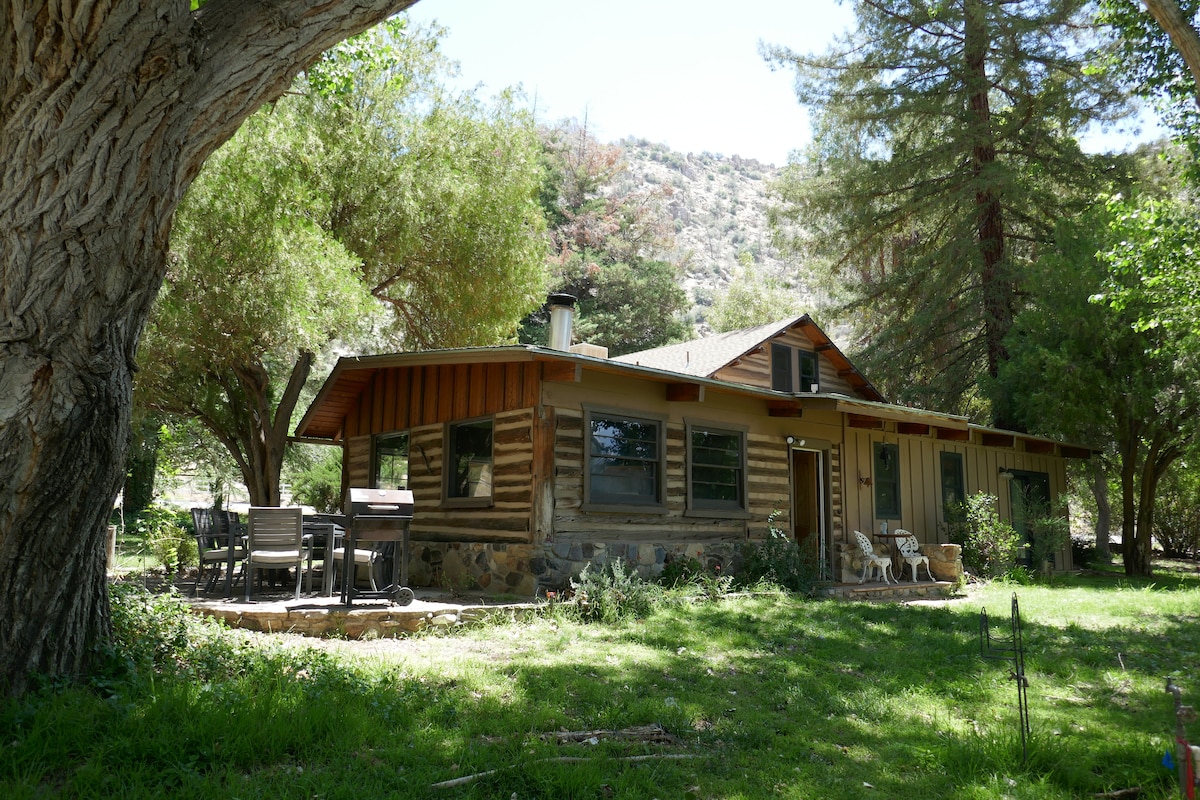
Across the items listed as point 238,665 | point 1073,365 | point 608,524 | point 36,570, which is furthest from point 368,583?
point 1073,365

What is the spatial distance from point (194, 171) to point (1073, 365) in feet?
52.8

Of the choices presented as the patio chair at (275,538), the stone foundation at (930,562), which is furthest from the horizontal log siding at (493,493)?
the stone foundation at (930,562)

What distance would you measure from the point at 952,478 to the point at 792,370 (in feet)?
12.8

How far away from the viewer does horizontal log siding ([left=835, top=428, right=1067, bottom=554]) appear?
14.5 metres

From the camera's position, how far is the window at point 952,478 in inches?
640

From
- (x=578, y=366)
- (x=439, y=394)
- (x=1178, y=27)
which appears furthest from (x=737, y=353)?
(x=1178, y=27)

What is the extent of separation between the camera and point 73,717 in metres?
4.09

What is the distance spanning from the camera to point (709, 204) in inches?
3674

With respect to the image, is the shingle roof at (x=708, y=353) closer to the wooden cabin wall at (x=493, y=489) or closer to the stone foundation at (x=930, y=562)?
the stone foundation at (x=930, y=562)

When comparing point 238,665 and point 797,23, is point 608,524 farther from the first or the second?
point 797,23

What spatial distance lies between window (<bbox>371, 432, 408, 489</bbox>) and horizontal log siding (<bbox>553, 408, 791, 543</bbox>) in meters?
3.44

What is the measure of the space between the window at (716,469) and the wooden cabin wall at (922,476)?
2771mm

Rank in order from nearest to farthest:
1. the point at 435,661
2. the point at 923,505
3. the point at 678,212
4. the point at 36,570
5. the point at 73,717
A: the point at 73,717 < the point at 36,570 < the point at 435,661 < the point at 923,505 < the point at 678,212

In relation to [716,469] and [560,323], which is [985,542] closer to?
[716,469]
